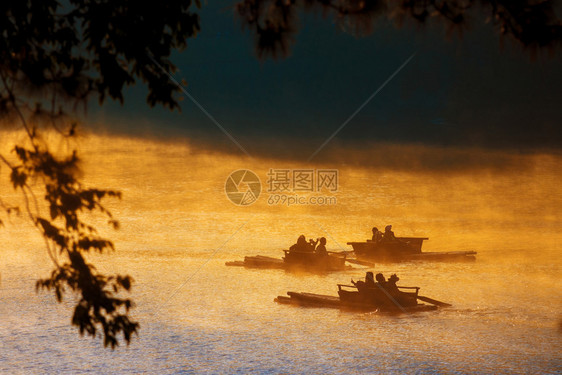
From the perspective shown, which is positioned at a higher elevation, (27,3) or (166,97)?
(27,3)

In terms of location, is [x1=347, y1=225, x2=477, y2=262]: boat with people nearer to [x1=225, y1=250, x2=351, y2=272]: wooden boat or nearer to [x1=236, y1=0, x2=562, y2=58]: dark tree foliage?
[x1=225, y1=250, x2=351, y2=272]: wooden boat

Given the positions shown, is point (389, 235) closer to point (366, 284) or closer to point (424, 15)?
point (366, 284)

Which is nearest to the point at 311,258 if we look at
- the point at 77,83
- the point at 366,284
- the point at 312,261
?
the point at 312,261

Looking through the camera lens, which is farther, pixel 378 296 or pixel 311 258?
pixel 311 258

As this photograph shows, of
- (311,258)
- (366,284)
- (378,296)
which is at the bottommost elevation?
(378,296)

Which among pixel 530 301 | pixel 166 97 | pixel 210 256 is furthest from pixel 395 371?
pixel 210 256

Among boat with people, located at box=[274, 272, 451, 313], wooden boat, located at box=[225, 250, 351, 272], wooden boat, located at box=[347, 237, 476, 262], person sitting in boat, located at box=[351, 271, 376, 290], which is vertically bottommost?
boat with people, located at box=[274, 272, 451, 313]

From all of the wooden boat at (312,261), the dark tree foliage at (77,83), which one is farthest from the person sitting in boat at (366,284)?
the dark tree foliage at (77,83)

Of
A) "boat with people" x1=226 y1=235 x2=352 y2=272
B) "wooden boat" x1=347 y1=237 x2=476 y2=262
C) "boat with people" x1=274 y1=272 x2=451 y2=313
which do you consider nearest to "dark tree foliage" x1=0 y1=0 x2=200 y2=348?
"boat with people" x1=274 y1=272 x2=451 y2=313

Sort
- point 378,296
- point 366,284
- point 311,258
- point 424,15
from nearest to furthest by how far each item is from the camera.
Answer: point 424,15, point 366,284, point 378,296, point 311,258

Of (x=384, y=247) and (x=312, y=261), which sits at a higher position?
(x=384, y=247)

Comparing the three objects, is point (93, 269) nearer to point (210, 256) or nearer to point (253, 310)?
point (253, 310)

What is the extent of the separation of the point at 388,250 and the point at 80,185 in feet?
133

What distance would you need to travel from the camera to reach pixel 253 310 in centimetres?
7106
